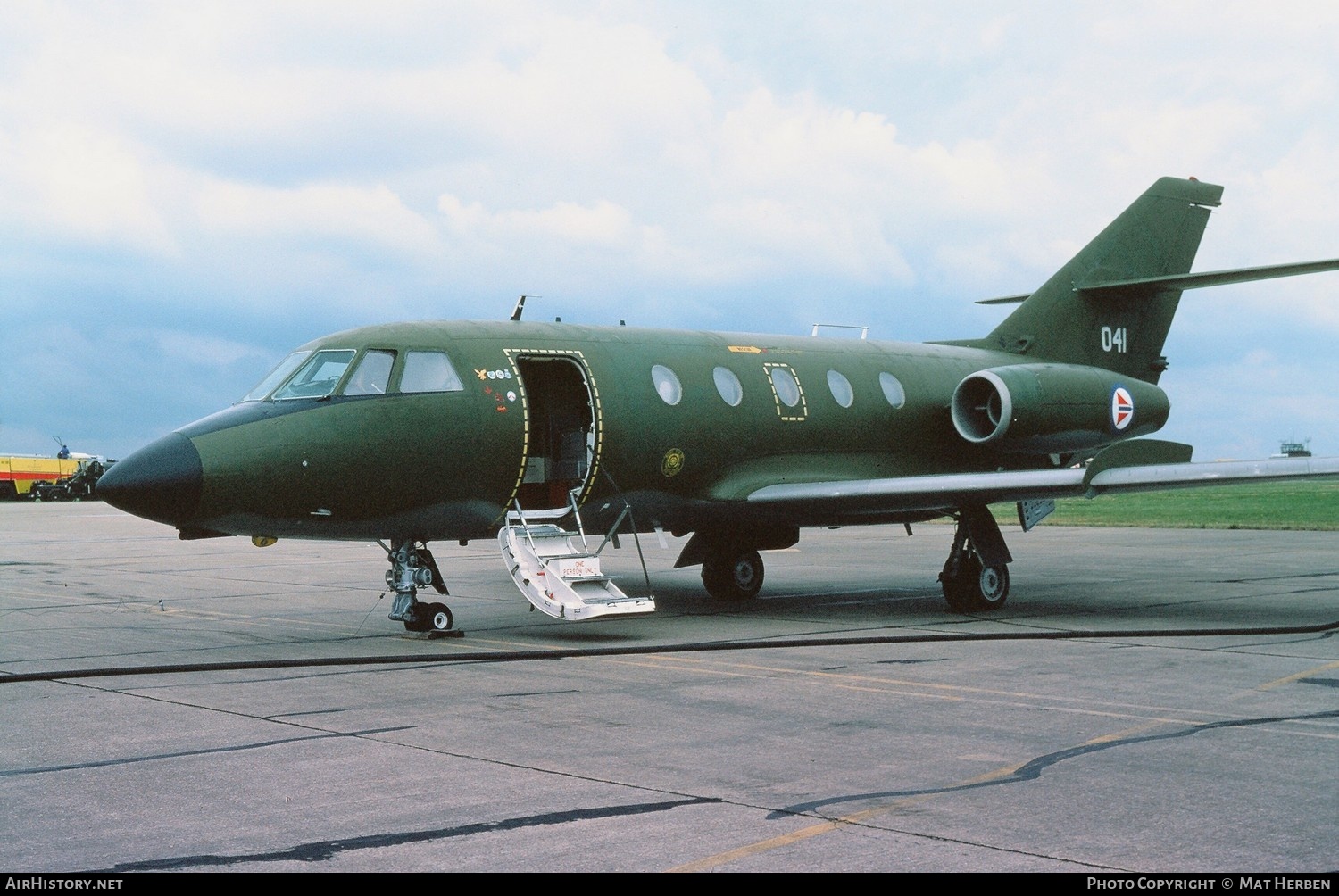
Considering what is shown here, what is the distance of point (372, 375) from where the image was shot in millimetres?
13859

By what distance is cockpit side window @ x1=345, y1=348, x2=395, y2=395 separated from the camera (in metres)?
13.7

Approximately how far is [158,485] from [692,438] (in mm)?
6025

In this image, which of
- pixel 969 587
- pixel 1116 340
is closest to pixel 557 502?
pixel 969 587

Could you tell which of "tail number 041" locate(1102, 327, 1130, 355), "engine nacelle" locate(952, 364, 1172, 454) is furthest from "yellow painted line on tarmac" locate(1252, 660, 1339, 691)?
"tail number 041" locate(1102, 327, 1130, 355)

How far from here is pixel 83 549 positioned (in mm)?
30391

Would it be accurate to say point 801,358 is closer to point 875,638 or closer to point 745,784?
point 875,638

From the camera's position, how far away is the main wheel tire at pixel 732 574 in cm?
1853

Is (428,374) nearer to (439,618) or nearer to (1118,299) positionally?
(439,618)

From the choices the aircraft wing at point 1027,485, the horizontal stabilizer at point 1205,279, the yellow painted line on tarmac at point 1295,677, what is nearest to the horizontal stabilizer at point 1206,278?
the horizontal stabilizer at point 1205,279

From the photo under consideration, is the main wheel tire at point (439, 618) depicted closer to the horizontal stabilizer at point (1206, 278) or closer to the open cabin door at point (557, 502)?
the open cabin door at point (557, 502)

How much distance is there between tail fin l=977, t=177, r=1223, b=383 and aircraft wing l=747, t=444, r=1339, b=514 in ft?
17.4

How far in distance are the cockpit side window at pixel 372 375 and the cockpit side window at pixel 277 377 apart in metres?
0.72

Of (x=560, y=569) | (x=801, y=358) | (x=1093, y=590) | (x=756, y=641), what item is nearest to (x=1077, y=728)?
(x=756, y=641)

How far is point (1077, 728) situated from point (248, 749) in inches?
203
